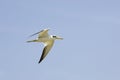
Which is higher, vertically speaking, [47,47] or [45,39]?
[45,39]

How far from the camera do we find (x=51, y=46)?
49094 millimetres

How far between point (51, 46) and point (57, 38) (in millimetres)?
1335

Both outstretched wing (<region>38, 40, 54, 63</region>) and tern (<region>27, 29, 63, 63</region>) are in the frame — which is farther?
outstretched wing (<region>38, 40, 54, 63</region>)

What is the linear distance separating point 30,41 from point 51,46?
400 cm

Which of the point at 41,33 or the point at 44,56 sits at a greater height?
the point at 41,33

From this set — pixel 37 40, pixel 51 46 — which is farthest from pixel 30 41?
pixel 51 46

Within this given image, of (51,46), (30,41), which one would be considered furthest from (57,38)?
(30,41)

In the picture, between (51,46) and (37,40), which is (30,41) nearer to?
(37,40)

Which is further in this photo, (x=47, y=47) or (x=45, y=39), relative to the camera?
(x=47, y=47)

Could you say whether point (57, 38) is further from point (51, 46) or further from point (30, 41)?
point (30, 41)

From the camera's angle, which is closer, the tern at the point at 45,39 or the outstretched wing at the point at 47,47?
the tern at the point at 45,39

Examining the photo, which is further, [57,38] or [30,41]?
[57,38]

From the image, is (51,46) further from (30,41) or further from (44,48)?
(30,41)

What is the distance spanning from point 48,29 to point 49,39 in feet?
6.43
